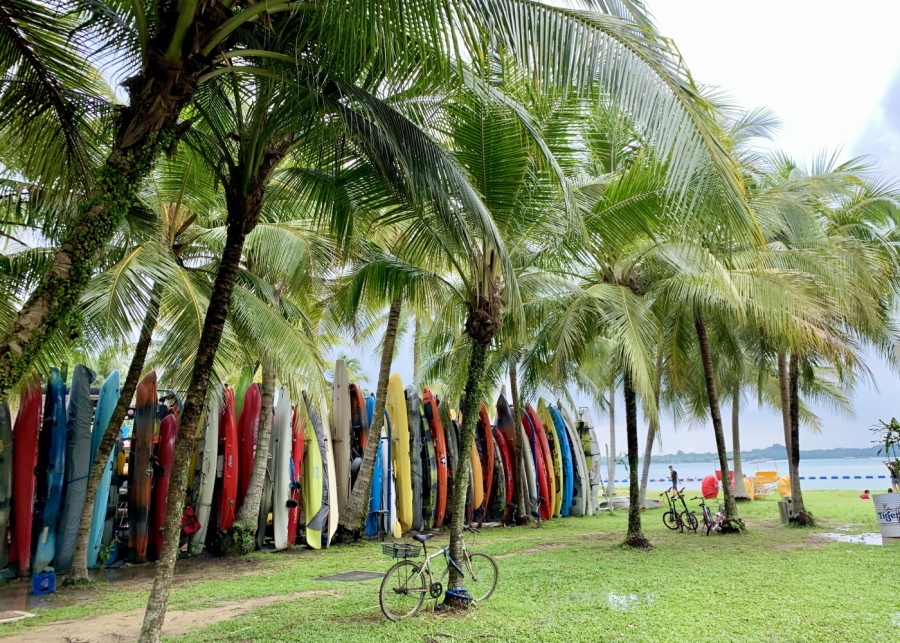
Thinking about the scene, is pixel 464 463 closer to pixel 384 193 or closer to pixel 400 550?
pixel 400 550

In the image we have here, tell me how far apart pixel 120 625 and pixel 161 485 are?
14.0ft

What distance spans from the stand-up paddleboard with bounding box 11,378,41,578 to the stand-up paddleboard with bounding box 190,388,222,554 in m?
2.16

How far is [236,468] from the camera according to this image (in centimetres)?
1023

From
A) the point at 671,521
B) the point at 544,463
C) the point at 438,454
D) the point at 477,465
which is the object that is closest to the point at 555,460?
the point at 544,463

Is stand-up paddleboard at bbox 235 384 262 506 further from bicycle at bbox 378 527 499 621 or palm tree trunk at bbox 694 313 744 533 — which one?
palm tree trunk at bbox 694 313 744 533

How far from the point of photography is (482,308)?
6.30m

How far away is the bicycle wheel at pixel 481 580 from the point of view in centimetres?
601

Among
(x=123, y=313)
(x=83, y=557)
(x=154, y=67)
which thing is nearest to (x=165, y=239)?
(x=123, y=313)

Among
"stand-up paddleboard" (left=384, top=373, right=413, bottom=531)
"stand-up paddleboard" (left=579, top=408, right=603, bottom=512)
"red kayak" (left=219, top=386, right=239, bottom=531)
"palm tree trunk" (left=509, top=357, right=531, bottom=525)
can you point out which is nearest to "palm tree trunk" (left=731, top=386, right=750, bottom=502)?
"stand-up paddleboard" (left=579, top=408, right=603, bottom=512)

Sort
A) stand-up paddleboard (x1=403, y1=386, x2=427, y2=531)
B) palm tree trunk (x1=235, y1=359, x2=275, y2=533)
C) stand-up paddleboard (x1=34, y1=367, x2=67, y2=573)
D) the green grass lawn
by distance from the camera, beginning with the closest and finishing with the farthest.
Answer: the green grass lawn
stand-up paddleboard (x1=34, y1=367, x2=67, y2=573)
palm tree trunk (x1=235, y1=359, x2=275, y2=533)
stand-up paddleboard (x1=403, y1=386, x2=427, y2=531)

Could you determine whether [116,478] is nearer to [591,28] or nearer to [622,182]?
[622,182]

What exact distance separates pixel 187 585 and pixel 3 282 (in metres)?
3.90

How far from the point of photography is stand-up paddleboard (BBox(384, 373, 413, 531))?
12.1m

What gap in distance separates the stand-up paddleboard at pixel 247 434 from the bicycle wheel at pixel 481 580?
4.46m
